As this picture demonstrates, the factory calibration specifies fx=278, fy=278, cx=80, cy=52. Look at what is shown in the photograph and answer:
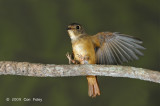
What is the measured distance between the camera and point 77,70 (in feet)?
5.87

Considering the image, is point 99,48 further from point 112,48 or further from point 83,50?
point 83,50

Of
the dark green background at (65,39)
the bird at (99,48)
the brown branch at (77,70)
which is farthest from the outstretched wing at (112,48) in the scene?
the dark green background at (65,39)

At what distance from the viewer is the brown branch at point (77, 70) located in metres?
1.74

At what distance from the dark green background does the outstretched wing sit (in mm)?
1001

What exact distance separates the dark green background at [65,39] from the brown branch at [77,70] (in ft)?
4.12

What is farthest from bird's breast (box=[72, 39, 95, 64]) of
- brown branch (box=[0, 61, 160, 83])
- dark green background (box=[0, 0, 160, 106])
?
dark green background (box=[0, 0, 160, 106])

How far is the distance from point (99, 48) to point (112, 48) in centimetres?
11

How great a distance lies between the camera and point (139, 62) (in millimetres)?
3365

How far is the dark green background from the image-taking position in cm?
307

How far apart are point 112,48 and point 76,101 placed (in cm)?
107

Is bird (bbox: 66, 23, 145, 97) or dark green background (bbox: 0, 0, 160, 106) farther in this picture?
dark green background (bbox: 0, 0, 160, 106)

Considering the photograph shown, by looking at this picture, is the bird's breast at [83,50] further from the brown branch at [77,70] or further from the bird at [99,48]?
the brown branch at [77,70]

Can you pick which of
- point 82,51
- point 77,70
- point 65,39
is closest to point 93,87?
point 82,51

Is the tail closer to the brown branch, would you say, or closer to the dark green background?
the brown branch
